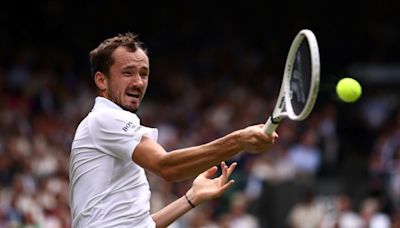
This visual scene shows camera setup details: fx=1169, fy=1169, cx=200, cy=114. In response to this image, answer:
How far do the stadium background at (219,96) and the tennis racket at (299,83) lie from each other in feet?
23.7

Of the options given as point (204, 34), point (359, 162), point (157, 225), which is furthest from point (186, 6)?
point (157, 225)

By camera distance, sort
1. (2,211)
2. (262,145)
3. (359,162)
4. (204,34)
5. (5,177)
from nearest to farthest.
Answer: (262,145)
(2,211)
(5,177)
(359,162)
(204,34)

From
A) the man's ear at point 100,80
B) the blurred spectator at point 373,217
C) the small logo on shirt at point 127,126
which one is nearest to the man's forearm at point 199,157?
the small logo on shirt at point 127,126

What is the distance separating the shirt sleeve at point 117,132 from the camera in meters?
6.37

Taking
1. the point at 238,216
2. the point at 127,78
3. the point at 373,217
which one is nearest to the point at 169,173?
the point at 127,78

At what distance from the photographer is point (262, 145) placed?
19.1 feet

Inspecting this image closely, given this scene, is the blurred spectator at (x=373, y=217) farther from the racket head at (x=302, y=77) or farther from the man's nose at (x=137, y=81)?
the racket head at (x=302, y=77)

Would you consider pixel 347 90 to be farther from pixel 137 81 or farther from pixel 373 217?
pixel 373 217

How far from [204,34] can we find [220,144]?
640 inches

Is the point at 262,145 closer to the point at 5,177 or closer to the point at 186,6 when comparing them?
the point at 5,177

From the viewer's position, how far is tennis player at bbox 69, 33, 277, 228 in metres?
6.35

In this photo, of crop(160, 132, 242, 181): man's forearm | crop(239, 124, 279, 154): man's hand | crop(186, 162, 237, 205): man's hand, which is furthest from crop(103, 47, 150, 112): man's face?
crop(239, 124, 279, 154): man's hand

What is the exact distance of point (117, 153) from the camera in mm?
6441

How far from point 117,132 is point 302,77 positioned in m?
1.09
